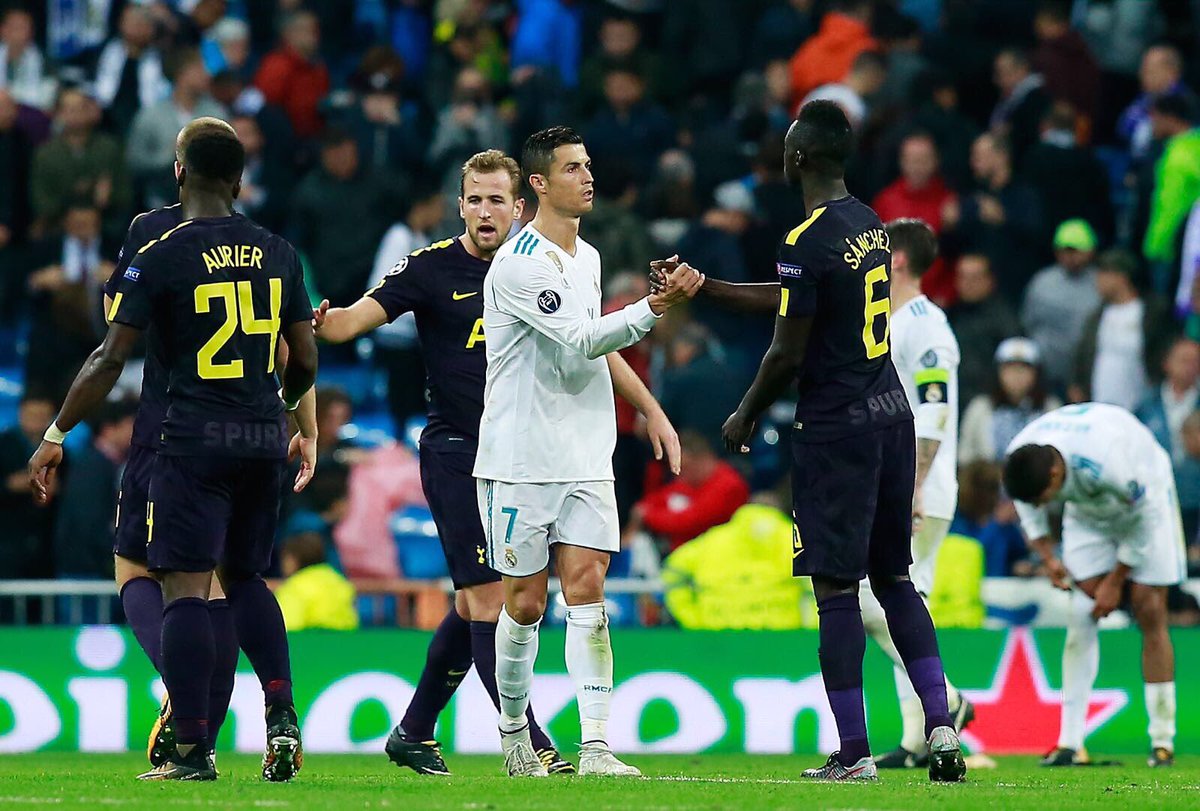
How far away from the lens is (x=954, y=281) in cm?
1745

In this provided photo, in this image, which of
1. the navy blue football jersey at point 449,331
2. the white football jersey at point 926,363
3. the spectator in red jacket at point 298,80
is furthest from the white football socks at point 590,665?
the spectator in red jacket at point 298,80

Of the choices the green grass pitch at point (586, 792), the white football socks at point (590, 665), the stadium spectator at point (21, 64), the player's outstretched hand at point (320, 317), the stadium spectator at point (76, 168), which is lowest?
the green grass pitch at point (586, 792)

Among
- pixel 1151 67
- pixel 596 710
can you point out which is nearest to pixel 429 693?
pixel 596 710

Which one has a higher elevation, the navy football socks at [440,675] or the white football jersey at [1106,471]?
the white football jersey at [1106,471]

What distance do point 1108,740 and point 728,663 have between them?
8.20 feet

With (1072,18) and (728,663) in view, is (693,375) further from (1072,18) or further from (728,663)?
(1072,18)

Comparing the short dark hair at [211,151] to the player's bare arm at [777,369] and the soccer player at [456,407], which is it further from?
the player's bare arm at [777,369]

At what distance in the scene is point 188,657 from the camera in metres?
8.38

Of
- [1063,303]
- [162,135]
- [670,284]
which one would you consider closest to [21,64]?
[162,135]

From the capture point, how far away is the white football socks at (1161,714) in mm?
12211

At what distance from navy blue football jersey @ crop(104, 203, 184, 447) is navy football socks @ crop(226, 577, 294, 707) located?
0.75m

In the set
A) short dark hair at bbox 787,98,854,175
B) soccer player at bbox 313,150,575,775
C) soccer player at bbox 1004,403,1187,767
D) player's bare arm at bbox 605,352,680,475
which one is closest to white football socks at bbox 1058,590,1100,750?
soccer player at bbox 1004,403,1187,767

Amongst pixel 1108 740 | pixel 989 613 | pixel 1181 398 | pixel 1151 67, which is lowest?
pixel 1108 740

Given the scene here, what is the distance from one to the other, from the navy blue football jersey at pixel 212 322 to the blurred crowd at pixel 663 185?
5936 mm
